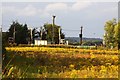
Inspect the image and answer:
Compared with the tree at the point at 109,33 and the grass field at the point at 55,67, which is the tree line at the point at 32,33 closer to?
the tree at the point at 109,33

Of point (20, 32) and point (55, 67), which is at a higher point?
point (20, 32)

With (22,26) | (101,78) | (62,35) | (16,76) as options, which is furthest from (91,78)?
(62,35)

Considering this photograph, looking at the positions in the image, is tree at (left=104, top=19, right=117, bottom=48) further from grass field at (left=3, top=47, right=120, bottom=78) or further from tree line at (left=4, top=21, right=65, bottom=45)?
grass field at (left=3, top=47, right=120, bottom=78)

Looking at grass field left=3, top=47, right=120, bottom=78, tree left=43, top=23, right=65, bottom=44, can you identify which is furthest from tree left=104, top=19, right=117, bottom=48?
grass field left=3, top=47, right=120, bottom=78

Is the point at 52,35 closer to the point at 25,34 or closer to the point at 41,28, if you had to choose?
the point at 41,28

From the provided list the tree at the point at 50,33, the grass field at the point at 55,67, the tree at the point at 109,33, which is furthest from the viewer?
the tree at the point at 50,33

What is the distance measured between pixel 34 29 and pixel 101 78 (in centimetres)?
7053

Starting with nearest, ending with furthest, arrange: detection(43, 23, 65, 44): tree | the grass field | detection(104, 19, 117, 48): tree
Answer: the grass field < detection(104, 19, 117, 48): tree < detection(43, 23, 65, 44): tree

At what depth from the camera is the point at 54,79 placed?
7.82 meters

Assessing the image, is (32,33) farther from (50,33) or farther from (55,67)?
(55,67)

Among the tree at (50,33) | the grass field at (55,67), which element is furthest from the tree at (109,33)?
the grass field at (55,67)

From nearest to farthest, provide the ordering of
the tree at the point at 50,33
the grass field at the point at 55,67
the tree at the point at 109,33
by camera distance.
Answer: the grass field at the point at 55,67
the tree at the point at 109,33
the tree at the point at 50,33

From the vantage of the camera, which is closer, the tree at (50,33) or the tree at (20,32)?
the tree at (20,32)

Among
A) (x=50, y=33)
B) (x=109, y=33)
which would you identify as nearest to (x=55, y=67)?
(x=109, y=33)
